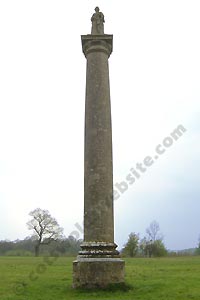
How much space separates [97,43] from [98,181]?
5293 mm

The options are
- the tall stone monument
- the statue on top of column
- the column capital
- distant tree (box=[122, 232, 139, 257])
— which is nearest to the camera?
the tall stone monument

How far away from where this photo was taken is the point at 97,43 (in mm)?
15531

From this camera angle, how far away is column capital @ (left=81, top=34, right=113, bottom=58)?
611 inches

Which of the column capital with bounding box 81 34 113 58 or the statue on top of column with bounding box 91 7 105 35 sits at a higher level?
the statue on top of column with bounding box 91 7 105 35

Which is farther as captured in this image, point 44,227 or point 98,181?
point 44,227

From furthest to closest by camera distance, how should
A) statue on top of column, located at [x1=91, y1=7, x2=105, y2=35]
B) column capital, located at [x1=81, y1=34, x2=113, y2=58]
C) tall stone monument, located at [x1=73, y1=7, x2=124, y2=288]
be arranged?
statue on top of column, located at [x1=91, y1=7, x2=105, y2=35]
column capital, located at [x1=81, y1=34, x2=113, y2=58]
tall stone monument, located at [x1=73, y1=7, x2=124, y2=288]

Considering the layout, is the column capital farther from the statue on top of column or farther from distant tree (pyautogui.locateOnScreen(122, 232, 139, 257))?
distant tree (pyautogui.locateOnScreen(122, 232, 139, 257))

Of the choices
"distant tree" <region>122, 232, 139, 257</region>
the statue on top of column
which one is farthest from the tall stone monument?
"distant tree" <region>122, 232, 139, 257</region>

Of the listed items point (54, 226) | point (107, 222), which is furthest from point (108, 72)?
point (54, 226)

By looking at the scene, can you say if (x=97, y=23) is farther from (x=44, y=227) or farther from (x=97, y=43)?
(x=44, y=227)

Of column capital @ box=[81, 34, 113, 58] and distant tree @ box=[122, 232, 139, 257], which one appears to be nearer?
column capital @ box=[81, 34, 113, 58]

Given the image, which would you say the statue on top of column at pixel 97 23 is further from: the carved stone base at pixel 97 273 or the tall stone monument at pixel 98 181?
the carved stone base at pixel 97 273

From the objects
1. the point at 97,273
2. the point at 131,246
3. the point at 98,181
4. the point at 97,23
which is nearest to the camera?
the point at 97,273

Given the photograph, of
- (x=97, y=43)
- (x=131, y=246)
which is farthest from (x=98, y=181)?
(x=131, y=246)
